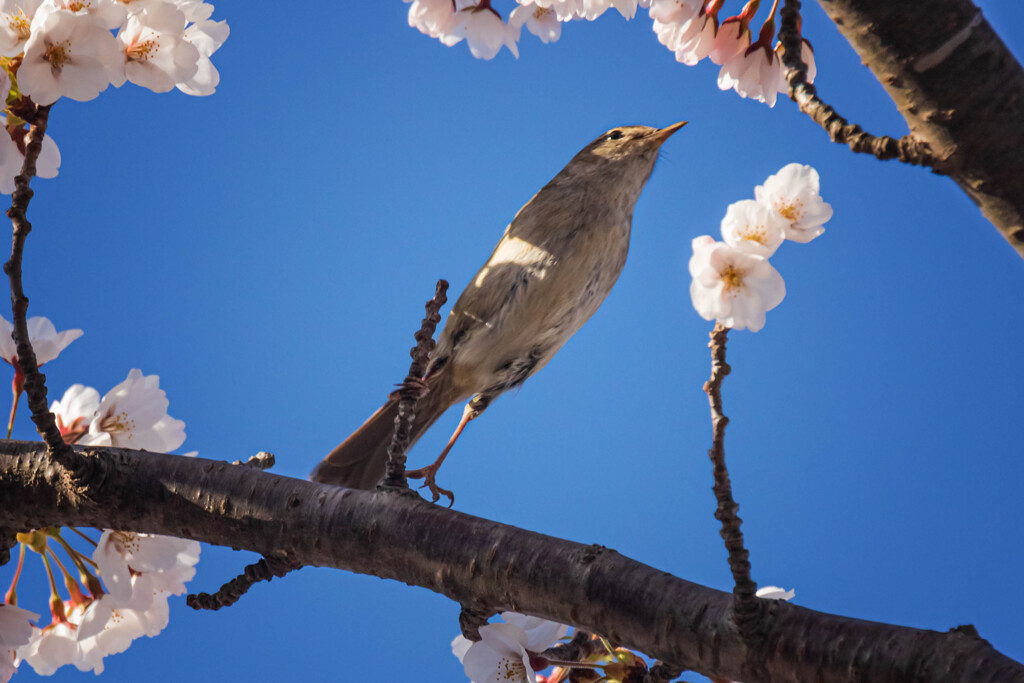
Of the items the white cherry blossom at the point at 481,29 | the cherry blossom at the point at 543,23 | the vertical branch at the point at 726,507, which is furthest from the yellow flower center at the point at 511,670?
the cherry blossom at the point at 543,23

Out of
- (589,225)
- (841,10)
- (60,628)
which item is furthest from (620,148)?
(60,628)

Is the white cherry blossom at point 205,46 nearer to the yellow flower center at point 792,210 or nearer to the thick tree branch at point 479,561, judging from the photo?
the thick tree branch at point 479,561

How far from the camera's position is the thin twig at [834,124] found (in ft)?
3.61

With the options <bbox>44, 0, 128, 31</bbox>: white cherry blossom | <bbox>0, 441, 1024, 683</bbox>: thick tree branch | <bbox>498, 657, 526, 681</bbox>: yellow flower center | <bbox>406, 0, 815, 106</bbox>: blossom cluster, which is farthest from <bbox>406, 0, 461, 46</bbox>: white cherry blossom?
<bbox>498, 657, 526, 681</bbox>: yellow flower center

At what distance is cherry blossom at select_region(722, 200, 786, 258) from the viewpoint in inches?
42.9

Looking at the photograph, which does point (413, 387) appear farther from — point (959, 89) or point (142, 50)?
point (959, 89)

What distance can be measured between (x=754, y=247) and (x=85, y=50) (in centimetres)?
96

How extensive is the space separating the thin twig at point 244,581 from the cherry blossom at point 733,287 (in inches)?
33.2

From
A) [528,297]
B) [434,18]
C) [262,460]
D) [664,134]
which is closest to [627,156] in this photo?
[664,134]

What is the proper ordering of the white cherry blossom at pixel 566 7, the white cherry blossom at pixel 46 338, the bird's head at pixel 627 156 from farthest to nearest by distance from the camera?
1. the bird's head at pixel 627 156
2. the white cherry blossom at pixel 566 7
3. the white cherry blossom at pixel 46 338

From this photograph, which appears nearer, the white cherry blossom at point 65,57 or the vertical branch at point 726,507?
the vertical branch at point 726,507

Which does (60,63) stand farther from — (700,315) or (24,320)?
(700,315)

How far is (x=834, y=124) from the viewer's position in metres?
1.13

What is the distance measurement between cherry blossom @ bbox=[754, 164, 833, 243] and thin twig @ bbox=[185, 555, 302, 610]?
3.16 ft
